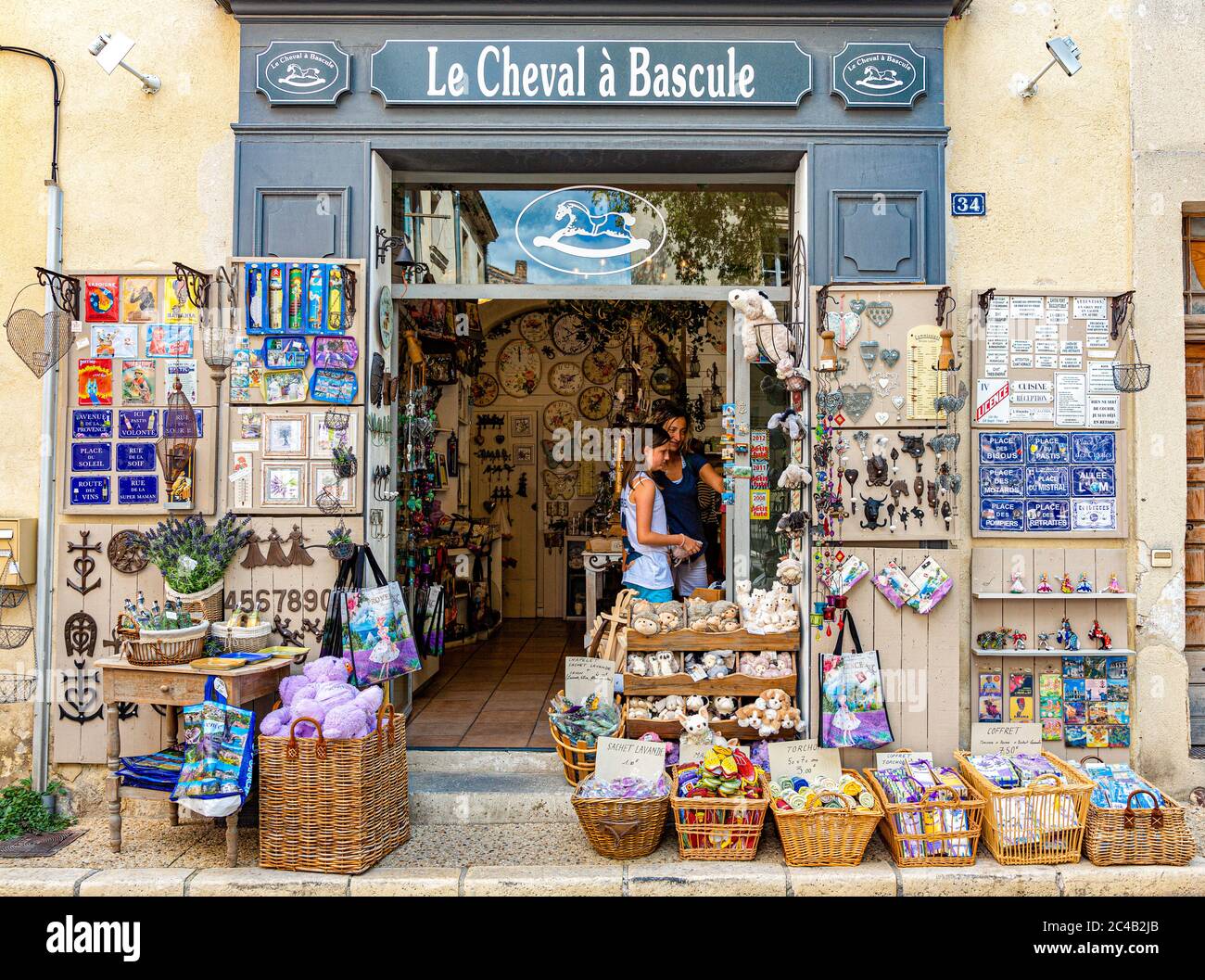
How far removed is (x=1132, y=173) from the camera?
4.56 m

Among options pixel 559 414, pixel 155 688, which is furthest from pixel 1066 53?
pixel 559 414

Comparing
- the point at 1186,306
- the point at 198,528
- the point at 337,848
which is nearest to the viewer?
the point at 337,848

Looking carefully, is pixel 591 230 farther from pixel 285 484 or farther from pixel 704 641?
pixel 704 641

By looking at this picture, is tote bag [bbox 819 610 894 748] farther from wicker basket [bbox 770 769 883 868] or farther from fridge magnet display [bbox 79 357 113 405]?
fridge magnet display [bbox 79 357 113 405]

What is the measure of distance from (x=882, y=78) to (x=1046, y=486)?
2.32m

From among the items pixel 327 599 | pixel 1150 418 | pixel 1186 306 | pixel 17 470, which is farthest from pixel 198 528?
pixel 1186 306

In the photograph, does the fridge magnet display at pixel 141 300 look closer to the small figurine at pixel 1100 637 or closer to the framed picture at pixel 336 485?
the framed picture at pixel 336 485

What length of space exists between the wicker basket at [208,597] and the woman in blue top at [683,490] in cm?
254

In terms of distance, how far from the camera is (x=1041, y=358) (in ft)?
14.7

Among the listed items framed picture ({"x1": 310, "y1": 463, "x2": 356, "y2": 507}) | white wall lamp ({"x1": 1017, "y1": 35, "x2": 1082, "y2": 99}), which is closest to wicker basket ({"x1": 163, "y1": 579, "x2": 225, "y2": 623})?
framed picture ({"x1": 310, "y1": 463, "x2": 356, "y2": 507})

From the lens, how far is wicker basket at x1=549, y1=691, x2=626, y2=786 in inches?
165

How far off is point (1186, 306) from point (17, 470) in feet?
21.5

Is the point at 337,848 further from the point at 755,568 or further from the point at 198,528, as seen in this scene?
the point at 755,568

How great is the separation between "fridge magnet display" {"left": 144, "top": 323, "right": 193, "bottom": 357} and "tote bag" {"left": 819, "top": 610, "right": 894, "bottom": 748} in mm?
3725
